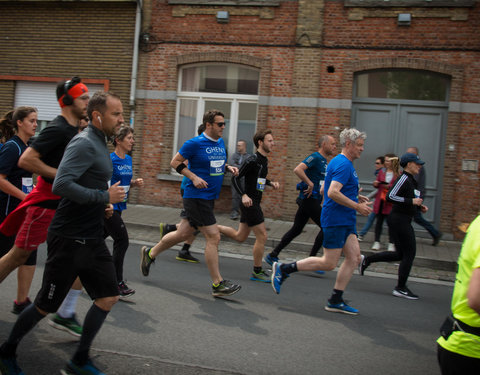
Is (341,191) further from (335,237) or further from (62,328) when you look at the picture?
(62,328)

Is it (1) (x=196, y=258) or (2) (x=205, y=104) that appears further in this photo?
(2) (x=205, y=104)

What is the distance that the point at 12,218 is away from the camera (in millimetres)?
4207

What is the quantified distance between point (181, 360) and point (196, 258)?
13.8 feet

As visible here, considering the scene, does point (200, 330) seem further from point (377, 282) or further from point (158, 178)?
point (158, 178)

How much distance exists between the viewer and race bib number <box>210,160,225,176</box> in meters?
6.08

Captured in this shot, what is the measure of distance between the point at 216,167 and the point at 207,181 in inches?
7.8

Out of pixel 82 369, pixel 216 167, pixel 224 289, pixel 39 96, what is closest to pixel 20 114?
pixel 216 167

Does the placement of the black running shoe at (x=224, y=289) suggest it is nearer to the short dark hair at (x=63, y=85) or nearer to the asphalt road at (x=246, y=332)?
the asphalt road at (x=246, y=332)

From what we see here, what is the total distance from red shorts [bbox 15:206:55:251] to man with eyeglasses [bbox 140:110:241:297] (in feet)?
6.56

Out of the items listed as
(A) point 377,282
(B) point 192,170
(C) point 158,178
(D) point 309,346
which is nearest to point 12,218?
(B) point 192,170

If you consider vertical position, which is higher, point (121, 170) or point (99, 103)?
point (99, 103)

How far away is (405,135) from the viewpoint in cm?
1243

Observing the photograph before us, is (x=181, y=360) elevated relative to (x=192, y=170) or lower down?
lower down

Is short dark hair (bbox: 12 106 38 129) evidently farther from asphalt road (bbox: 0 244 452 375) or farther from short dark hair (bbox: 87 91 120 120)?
asphalt road (bbox: 0 244 452 375)
